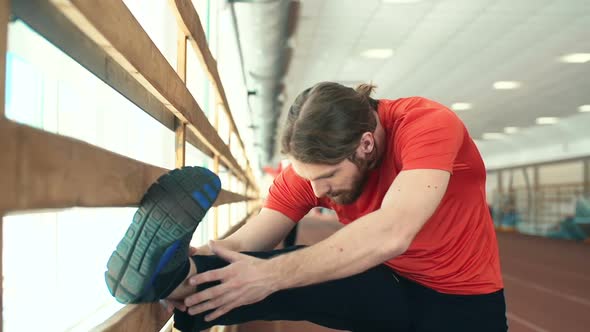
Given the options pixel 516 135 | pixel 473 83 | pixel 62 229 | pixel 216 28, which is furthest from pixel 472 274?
pixel 516 135

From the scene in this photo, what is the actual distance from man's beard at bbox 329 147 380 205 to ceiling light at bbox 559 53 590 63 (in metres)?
8.42

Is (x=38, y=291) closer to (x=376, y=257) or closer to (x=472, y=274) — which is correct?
(x=376, y=257)

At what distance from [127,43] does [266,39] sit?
4.85 metres

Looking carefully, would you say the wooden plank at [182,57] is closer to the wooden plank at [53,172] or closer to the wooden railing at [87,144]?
the wooden railing at [87,144]

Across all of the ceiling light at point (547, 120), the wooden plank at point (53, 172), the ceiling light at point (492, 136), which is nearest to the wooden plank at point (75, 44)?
the wooden plank at point (53, 172)

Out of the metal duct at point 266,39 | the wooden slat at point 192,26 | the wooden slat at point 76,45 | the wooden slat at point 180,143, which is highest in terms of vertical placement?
the metal duct at point 266,39

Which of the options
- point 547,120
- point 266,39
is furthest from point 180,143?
point 547,120

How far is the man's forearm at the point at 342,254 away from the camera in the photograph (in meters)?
1.45

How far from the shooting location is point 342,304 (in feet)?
5.93

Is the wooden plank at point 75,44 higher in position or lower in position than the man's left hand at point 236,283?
higher

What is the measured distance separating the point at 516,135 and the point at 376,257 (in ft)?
63.4

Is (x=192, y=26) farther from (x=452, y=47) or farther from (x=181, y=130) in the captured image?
(x=452, y=47)

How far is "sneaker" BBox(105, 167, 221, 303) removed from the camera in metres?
1.14

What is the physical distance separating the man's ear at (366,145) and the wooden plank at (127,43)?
61 cm
